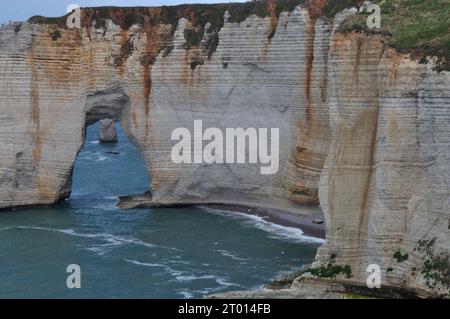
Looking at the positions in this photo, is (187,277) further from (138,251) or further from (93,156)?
(93,156)

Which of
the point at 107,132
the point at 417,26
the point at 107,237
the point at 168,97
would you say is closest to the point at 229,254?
the point at 107,237

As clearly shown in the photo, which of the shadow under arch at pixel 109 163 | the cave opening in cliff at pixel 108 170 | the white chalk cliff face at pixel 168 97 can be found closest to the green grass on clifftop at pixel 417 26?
the white chalk cliff face at pixel 168 97

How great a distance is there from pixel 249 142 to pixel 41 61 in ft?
40.5

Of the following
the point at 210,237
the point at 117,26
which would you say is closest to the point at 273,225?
the point at 210,237

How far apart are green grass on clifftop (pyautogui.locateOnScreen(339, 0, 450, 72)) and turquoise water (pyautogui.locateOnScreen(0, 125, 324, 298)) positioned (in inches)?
423

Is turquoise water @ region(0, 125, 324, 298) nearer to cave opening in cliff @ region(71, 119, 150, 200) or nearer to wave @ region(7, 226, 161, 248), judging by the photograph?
wave @ region(7, 226, 161, 248)

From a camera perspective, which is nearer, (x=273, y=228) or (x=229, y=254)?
(x=229, y=254)

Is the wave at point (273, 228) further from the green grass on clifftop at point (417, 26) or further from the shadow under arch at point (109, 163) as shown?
the green grass on clifftop at point (417, 26)

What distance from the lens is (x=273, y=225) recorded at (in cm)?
4806

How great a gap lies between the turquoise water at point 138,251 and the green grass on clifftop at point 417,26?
35.2 feet

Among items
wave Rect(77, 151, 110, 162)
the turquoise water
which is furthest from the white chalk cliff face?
wave Rect(77, 151, 110, 162)

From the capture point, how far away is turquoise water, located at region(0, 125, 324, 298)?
122 ft

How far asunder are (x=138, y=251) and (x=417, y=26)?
16.3m

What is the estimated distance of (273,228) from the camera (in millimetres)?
47344
